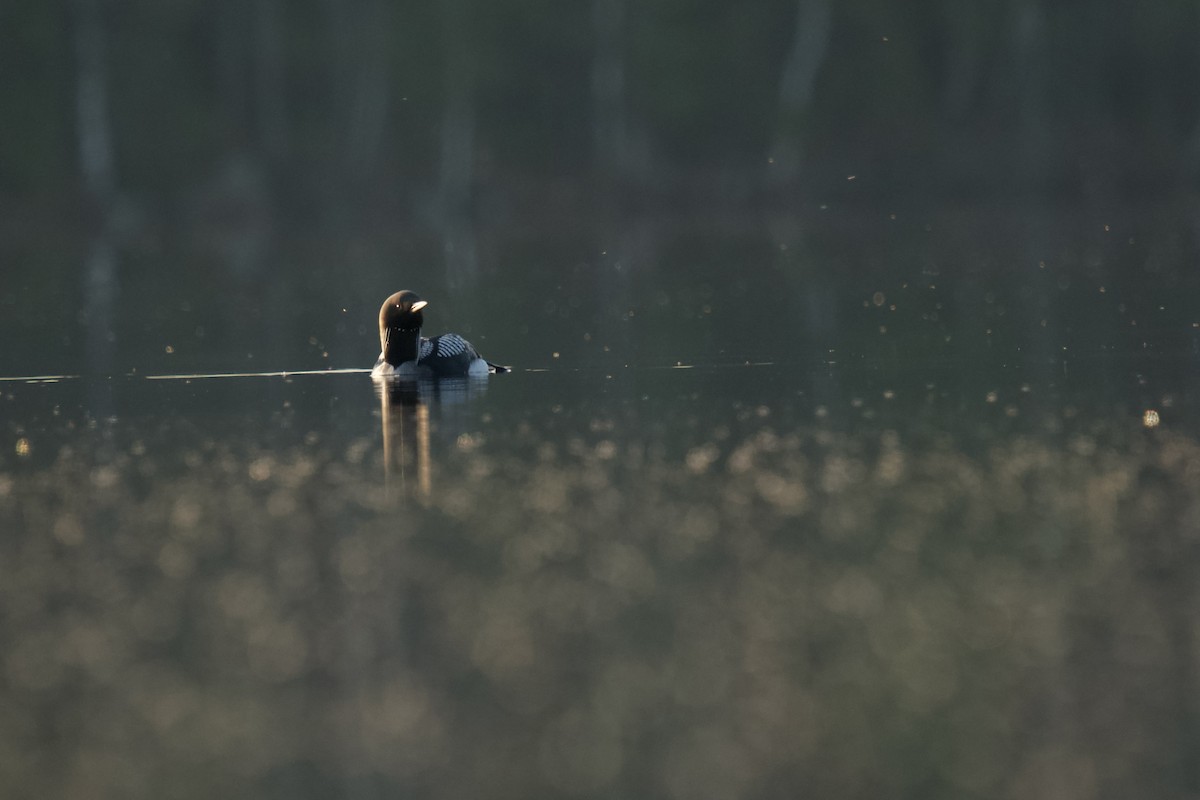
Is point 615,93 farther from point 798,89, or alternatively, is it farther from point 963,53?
point 963,53

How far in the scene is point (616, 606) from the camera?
8.65 metres

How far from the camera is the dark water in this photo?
6809 mm

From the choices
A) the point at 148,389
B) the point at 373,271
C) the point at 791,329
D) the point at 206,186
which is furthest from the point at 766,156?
the point at 148,389

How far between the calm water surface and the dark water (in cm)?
2

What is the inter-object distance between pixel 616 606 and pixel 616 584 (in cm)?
39

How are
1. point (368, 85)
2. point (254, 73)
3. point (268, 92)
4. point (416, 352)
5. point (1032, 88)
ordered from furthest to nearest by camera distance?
point (254, 73)
point (368, 85)
point (1032, 88)
point (268, 92)
point (416, 352)

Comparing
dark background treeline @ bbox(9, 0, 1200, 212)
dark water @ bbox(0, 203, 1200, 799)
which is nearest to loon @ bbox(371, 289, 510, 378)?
dark water @ bbox(0, 203, 1200, 799)

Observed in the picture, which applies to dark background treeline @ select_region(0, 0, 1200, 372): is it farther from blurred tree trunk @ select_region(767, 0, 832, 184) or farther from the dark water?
the dark water

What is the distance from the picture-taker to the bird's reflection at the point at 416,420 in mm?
12188

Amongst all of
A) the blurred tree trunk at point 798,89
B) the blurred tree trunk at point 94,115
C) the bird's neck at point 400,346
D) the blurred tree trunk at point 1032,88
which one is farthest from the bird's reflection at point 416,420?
the blurred tree trunk at point 1032,88

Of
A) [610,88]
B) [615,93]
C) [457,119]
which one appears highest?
[610,88]

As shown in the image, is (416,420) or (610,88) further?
(610,88)

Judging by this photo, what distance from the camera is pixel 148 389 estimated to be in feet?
57.9

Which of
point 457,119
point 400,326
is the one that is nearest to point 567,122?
point 457,119
